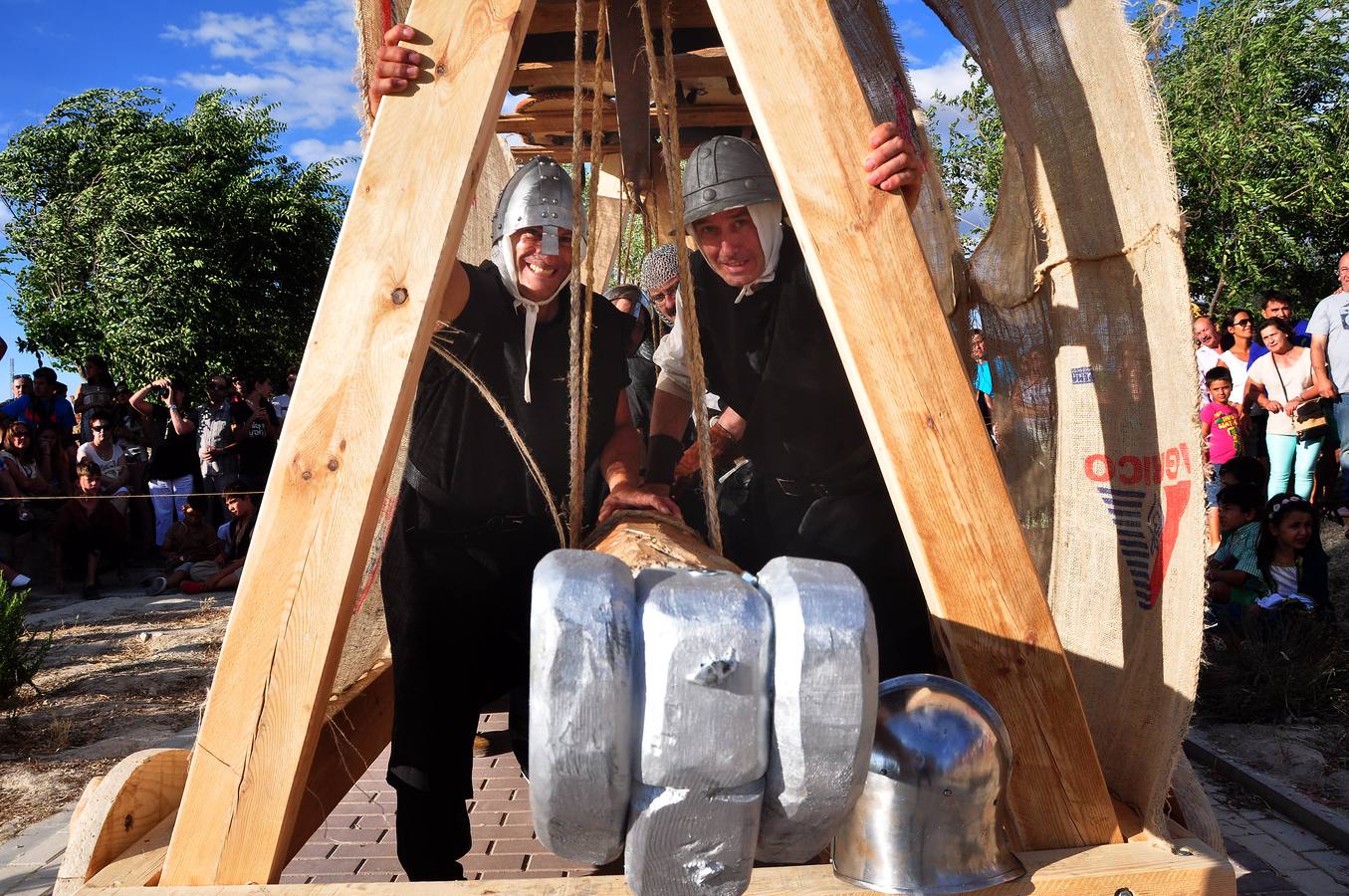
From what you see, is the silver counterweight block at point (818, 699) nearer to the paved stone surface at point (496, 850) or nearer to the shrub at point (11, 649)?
the paved stone surface at point (496, 850)

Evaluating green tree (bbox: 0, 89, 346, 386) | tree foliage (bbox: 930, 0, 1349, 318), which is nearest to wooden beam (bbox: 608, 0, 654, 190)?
tree foliage (bbox: 930, 0, 1349, 318)

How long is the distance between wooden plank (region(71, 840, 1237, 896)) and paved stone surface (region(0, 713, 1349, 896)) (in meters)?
1.28

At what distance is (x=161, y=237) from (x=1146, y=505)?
67.3 feet

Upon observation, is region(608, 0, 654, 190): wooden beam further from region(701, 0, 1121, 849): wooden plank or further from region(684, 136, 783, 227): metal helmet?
region(701, 0, 1121, 849): wooden plank

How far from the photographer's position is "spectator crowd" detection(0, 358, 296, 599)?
8.46 meters

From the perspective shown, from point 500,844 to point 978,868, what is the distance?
7.84 feet

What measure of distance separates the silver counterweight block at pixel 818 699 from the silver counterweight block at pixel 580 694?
176 mm

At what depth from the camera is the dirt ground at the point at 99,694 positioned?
430 cm

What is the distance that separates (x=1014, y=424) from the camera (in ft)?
8.91

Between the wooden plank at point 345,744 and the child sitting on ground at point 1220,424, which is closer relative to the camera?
the wooden plank at point 345,744

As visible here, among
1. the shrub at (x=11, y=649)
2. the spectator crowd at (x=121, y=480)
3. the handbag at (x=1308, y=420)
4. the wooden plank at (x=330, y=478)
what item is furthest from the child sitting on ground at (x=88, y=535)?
the handbag at (x=1308, y=420)

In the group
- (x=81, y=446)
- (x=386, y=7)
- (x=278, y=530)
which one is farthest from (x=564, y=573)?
(x=81, y=446)

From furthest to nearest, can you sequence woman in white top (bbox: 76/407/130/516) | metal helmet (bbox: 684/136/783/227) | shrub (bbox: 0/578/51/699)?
woman in white top (bbox: 76/407/130/516) < shrub (bbox: 0/578/51/699) < metal helmet (bbox: 684/136/783/227)

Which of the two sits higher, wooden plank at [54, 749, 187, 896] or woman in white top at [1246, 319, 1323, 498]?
woman in white top at [1246, 319, 1323, 498]
